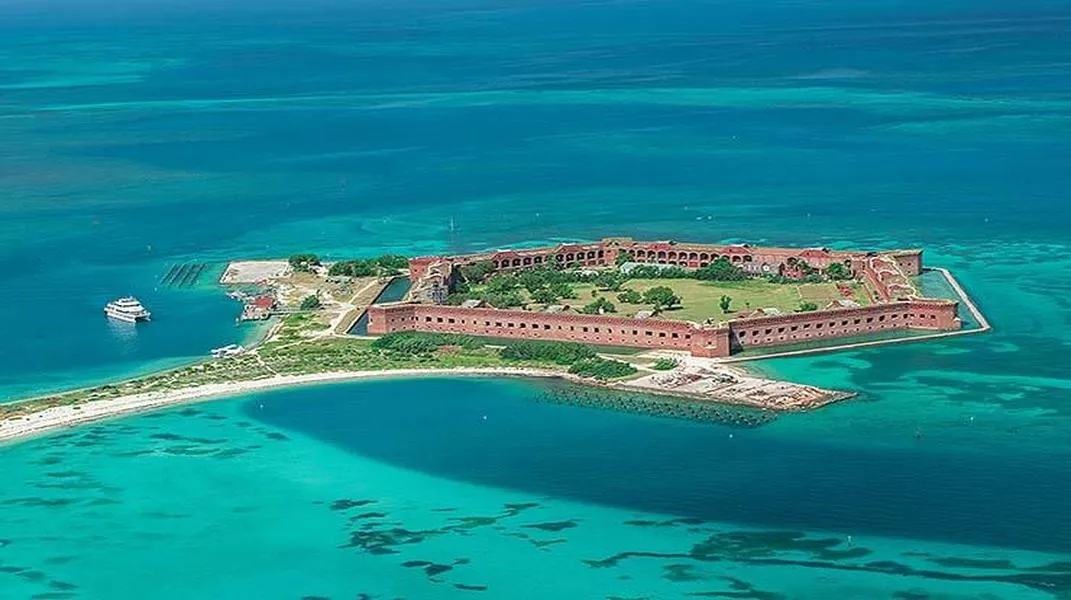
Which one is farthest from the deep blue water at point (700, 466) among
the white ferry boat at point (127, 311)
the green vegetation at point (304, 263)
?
the green vegetation at point (304, 263)

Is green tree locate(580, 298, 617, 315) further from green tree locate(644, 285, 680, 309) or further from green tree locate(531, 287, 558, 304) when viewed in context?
green tree locate(531, 287, 558, 304)

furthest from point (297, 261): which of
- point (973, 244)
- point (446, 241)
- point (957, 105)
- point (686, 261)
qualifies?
point (957, 105)

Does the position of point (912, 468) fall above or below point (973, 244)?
below

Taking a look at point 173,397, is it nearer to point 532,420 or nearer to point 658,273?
point 532,420

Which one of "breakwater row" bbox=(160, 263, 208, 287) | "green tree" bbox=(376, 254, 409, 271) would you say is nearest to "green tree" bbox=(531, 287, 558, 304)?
"green tree" bbox=(376, 254, 409, 271)

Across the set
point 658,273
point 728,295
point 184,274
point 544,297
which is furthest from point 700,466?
point 184,274

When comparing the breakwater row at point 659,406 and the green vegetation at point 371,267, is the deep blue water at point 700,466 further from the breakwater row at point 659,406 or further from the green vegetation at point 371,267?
the green vegetation at point 371,267

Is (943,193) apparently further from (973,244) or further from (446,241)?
(446,241)
